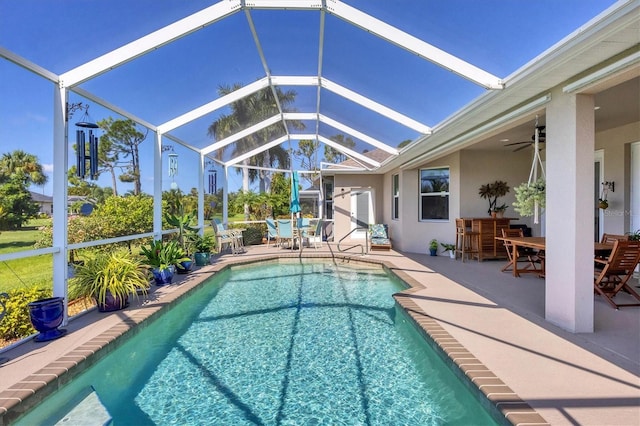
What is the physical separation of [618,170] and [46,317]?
31.6 ft

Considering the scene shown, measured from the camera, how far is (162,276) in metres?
6.69

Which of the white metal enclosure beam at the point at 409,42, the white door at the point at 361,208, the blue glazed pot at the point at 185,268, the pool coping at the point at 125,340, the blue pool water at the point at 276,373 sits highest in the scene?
the white metal enclosure beam at the point at 409,42

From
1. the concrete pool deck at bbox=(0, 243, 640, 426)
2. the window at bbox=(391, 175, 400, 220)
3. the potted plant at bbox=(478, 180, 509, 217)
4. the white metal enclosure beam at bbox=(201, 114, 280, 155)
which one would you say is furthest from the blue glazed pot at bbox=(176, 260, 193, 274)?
the potted plant at bbox=(478, 180, 509, 217)

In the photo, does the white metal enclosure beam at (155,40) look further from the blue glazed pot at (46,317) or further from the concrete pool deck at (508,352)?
the concrete pool deck at (508,352)

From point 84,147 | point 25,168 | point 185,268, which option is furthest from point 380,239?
point 25,168

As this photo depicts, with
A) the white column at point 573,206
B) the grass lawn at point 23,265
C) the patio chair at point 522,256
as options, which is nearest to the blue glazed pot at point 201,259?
the grass lawn at point 23,265

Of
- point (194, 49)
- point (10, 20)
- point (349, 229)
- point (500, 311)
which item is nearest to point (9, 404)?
point (10, 20)

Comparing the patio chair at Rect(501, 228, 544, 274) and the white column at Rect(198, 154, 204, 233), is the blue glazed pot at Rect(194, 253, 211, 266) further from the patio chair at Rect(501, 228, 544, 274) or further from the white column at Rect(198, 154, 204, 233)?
the patio chair at Rect(501, 228, 544, 274)

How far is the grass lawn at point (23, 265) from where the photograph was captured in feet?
17.1

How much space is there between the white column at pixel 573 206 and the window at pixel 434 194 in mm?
6259

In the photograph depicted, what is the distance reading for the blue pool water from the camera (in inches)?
113

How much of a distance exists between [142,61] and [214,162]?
7.08m

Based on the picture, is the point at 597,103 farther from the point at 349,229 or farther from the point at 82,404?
the point at 349,229

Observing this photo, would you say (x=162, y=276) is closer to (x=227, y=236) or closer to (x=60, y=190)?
(x=60, y=190)
